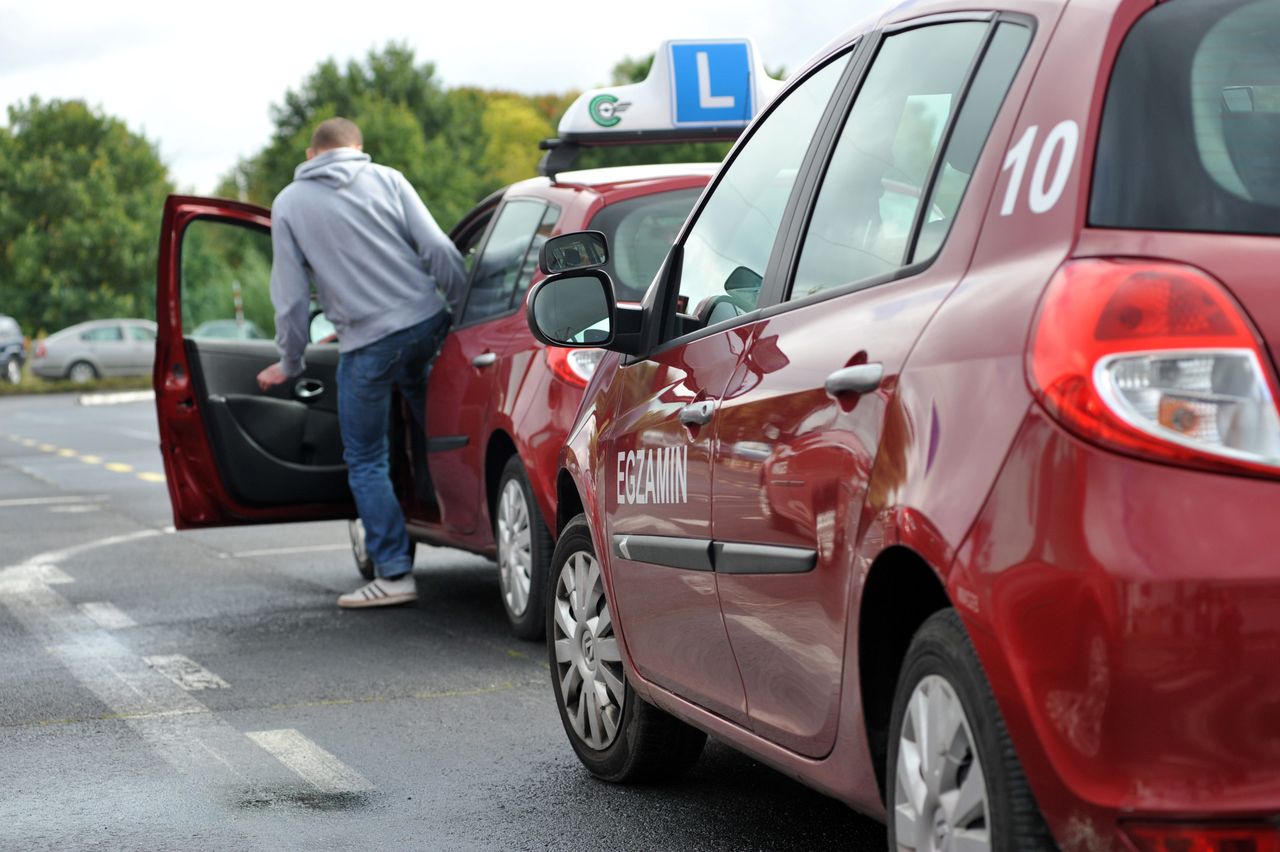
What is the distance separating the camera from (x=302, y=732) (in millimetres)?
5430

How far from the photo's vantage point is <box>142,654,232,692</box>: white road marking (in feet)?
20.5

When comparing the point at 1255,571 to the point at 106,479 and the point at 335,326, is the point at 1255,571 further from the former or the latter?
the point at 106,479

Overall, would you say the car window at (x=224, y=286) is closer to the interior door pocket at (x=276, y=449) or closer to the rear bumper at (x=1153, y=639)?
the interior door pocket at (x=276, y=449)

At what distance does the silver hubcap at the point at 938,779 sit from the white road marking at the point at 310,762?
215cm

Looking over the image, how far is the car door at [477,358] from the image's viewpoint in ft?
23.3

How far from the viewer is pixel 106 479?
16359mm

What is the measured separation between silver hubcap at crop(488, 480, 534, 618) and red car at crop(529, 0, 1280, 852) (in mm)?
3048

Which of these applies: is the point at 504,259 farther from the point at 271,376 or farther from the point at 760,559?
the point at 760,559

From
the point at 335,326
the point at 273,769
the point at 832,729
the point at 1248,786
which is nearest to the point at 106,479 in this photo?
the point at 335,326

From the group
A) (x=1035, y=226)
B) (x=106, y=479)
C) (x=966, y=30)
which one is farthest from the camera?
(x=106, y=479)

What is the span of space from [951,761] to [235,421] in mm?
5959

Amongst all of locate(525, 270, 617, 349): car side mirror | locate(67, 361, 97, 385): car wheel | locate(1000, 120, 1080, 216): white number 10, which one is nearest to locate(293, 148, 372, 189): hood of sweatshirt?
locate(525, 270, 617, 349): car side mirror

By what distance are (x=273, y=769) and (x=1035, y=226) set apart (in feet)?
9.87

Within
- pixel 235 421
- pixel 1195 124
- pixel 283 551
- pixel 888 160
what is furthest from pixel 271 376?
pixel 1195 124
